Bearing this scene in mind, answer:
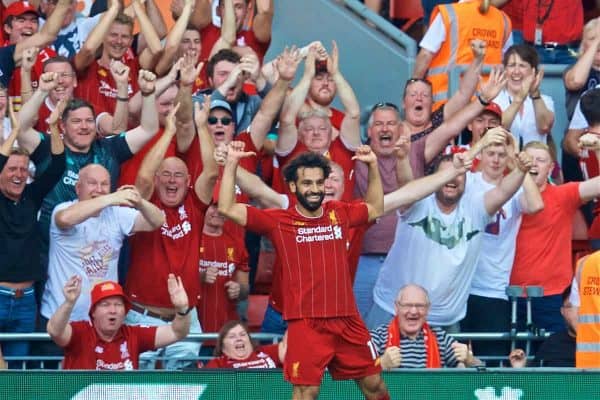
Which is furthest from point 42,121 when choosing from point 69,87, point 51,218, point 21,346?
point 21,346

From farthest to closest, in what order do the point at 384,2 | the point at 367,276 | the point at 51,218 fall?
the point at 384,2, the point at 367,276, the point at 51,218

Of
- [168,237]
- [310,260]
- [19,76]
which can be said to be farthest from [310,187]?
[19,76]

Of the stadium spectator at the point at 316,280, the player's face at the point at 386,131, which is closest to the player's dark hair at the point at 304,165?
the stadium spectator at the point at 316,280

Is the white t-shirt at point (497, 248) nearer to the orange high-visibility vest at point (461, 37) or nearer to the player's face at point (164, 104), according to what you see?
the orange high-visibility vest at point (461, 37)

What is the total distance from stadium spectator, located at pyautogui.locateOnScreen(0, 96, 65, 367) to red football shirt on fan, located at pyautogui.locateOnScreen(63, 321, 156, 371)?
0.55m

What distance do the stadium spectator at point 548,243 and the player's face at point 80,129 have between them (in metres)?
3.32

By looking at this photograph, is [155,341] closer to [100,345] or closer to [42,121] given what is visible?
[100,345]

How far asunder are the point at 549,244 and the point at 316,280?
3.03 metres

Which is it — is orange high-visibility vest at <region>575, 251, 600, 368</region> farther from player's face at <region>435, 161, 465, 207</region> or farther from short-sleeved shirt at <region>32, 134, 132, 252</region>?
short-sleeved shirt at <region>32, 134, 132, 252</region>

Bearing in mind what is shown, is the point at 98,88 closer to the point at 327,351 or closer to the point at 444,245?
the point at 444,245

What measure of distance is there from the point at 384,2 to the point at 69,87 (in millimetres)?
4719

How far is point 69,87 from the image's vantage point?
1251 centimetres

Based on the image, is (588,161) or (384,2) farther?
(384,2)

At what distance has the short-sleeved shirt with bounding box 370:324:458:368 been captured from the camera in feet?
36.8
